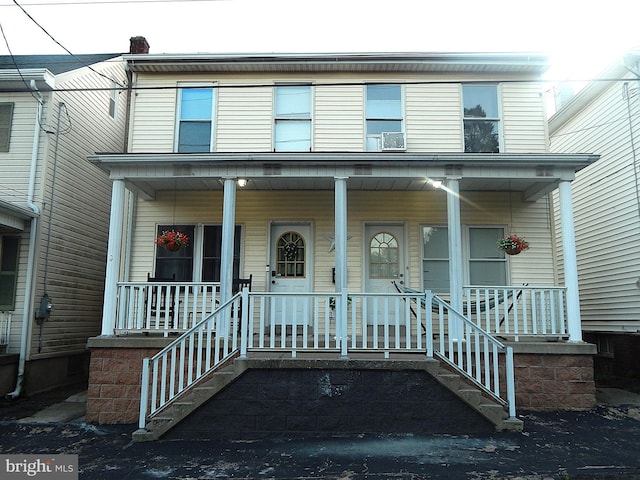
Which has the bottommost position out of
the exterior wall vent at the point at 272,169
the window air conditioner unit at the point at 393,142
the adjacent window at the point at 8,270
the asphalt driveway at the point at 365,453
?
the asphalt driveway at the point at 365,453

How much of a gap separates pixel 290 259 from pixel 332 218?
1102mm

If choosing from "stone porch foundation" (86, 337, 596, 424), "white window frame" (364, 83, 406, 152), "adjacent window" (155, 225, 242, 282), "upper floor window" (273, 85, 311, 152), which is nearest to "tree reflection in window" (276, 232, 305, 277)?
"adjacent window" (155, 225, 242, 282)

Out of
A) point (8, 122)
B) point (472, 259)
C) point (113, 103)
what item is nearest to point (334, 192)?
point (472, 259)

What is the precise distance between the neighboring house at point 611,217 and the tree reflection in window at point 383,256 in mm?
4756

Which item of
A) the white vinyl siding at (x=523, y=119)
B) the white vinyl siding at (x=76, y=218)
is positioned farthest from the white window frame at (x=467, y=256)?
the white vinyl siding at (x=76, y=218)

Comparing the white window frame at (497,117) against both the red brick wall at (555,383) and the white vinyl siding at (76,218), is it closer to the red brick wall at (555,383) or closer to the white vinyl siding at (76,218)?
the red brick wall at (555,383)

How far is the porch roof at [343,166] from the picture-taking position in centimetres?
729

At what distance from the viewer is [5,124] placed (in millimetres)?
8992

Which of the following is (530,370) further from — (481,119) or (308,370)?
(481,119)

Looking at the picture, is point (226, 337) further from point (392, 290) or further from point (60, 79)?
point (60, 79)

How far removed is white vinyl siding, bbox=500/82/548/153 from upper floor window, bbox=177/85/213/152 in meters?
5.68

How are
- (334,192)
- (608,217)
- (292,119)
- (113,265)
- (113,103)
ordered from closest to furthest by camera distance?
(113,265) < (334,192) < (292,119) < (608,217) < (113,103)

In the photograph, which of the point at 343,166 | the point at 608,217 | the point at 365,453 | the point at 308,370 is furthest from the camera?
the point at 608,217

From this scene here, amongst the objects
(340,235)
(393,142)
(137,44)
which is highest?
(137,44)
